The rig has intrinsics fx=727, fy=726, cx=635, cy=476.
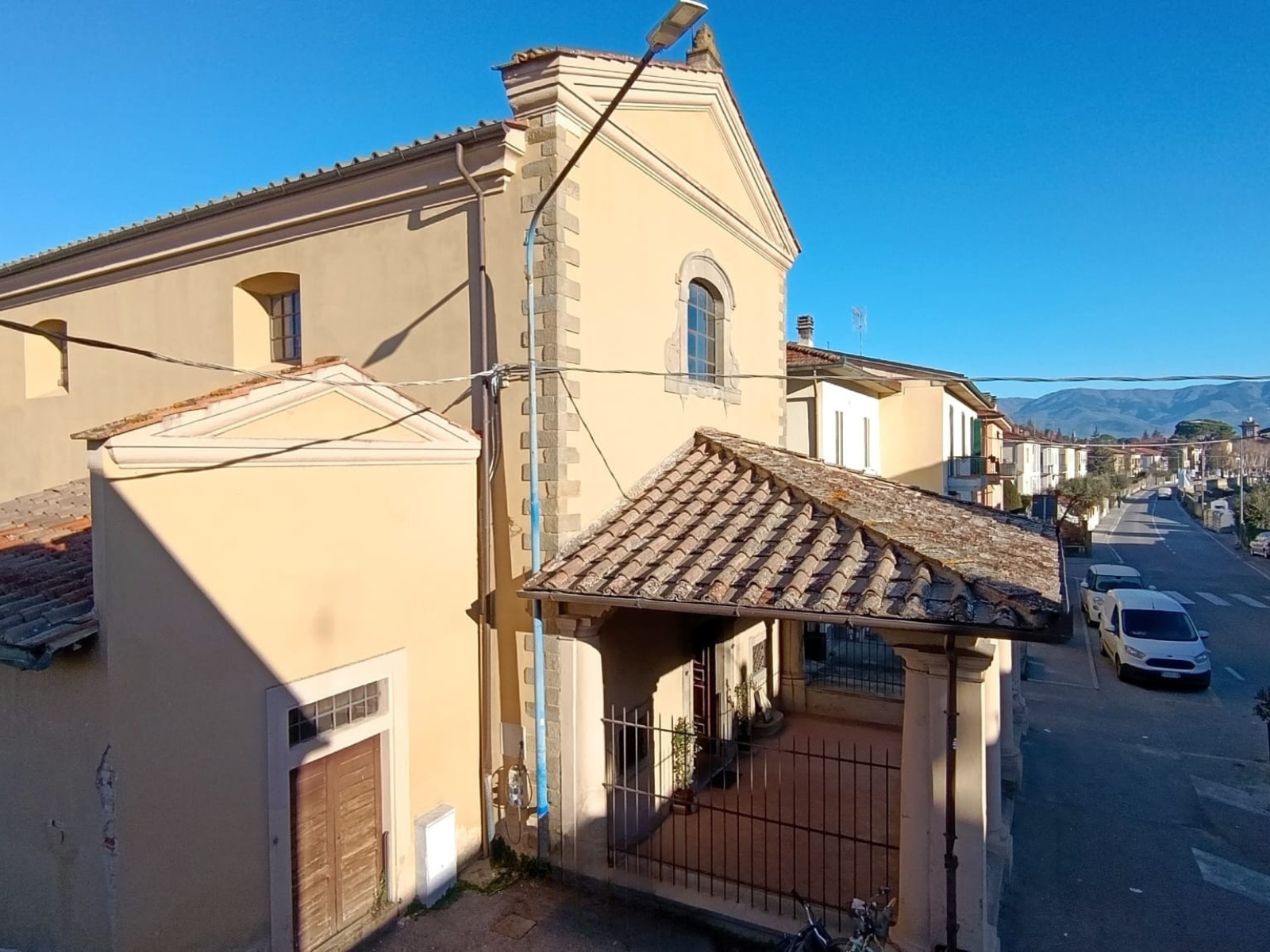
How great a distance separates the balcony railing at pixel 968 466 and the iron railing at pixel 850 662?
9.25 meters

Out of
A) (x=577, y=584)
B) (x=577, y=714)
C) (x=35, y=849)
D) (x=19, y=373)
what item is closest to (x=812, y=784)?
(x=577, y=714)

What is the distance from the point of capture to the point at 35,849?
5.15 metres

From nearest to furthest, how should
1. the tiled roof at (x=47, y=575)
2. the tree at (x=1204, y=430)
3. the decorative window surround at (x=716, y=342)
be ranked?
the tiled roof at (x=47, y=575)
the decorative window surround at (x=716, y=342)
the tree at (x=1204, y=430)

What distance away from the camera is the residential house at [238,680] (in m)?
4.68

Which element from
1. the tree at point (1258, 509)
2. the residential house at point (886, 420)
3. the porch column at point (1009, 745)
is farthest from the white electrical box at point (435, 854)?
the tree at point (1258, 509)

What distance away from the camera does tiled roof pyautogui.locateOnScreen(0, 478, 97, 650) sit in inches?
179

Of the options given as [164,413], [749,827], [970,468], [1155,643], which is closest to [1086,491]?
[970,468]

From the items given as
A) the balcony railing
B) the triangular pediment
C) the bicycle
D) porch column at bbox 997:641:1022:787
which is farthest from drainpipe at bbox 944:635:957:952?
the balcony railing

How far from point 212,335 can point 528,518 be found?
527 cm

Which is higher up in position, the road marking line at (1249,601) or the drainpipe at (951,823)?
the drainpipe at (951,823)

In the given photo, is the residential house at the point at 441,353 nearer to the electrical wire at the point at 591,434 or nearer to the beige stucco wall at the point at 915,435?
the electrical wire at the point at 591,434

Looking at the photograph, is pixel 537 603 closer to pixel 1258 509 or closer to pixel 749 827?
pixel 749 827

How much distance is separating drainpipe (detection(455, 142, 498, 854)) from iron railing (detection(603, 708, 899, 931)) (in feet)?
4.11

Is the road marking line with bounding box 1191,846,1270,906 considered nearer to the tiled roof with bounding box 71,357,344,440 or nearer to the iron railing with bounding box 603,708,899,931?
the iron railing with bounding box 603,708,899,931
